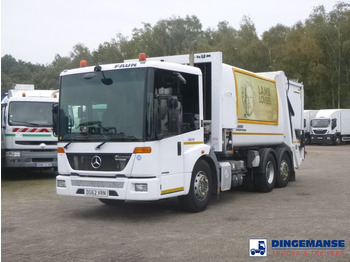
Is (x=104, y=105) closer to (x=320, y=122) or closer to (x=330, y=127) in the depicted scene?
(x=330, y=127)

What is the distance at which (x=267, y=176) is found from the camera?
1154cm

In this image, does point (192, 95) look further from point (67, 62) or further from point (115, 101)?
point (67, 62)

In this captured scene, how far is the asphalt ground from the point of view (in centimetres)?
596

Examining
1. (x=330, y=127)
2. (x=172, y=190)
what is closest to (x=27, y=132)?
(x=172, y=190)

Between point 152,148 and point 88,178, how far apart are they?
1340 millimetres

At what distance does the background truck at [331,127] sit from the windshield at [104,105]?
3283cm

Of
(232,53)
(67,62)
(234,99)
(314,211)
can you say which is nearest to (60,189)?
(234,99)

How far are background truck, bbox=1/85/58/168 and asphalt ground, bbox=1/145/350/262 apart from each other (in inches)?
116

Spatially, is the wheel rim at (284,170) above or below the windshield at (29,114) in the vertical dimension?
below

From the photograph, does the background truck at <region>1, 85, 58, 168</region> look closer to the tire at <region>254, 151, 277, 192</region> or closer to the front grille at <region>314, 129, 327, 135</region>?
the tire at <region>254, 151, 277, 192</region>
